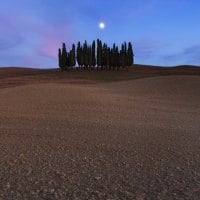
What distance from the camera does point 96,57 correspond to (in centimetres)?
6028

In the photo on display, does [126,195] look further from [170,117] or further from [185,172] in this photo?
[170,117]

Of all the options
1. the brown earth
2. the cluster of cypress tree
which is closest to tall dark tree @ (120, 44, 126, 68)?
the cluster of cypress tree

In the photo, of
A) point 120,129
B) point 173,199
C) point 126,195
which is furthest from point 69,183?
point 120,129

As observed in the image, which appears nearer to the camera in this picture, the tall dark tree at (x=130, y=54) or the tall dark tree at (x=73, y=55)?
the tall dark tree at (x=73, y=55)

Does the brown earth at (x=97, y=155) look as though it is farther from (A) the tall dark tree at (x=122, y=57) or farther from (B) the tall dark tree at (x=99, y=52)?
(A) the tall dark tree at (x=122, y=57)

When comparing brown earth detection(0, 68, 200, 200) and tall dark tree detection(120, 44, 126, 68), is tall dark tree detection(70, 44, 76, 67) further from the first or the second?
brown earth detection(0, 68, 200, 200)

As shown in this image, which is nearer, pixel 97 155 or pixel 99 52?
pixel 97 155

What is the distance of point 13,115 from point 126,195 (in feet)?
26.7

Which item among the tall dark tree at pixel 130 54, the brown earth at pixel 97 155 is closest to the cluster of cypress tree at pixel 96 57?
the tall dark tree at pixel 130 54

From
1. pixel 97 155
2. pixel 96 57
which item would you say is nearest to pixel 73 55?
pixel 96 57

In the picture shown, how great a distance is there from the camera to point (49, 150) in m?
7.96

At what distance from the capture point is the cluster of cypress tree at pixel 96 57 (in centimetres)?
5981

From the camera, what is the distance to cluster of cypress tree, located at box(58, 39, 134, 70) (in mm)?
59812

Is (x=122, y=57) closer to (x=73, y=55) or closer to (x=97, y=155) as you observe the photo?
(x=73, y=55)
